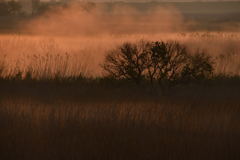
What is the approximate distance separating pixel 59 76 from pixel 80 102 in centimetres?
345

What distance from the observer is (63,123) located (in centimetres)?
703

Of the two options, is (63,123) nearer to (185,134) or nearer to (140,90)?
(185,134)

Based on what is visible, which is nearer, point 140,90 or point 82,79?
point 140,90

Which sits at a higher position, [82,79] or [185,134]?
[82,79]

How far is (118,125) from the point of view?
706 centimetres

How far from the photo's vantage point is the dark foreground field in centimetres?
604

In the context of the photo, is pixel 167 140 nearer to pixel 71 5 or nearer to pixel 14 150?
pixel 14 150

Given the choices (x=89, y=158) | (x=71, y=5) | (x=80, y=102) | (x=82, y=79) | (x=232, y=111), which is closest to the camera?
(x=89, y=158)

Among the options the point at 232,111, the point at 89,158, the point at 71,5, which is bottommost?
the point at 89,158

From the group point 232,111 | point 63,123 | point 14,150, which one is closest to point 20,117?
point 63,123

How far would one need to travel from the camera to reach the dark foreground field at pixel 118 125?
6.04m

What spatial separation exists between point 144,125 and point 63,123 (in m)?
1.14

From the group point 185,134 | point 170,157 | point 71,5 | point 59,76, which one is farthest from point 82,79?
point 71,5

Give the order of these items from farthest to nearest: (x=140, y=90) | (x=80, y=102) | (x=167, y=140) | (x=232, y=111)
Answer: (x=140, y=90) < (x=80, y=102) < (x=232, y=111) < (x=167, y=140)
